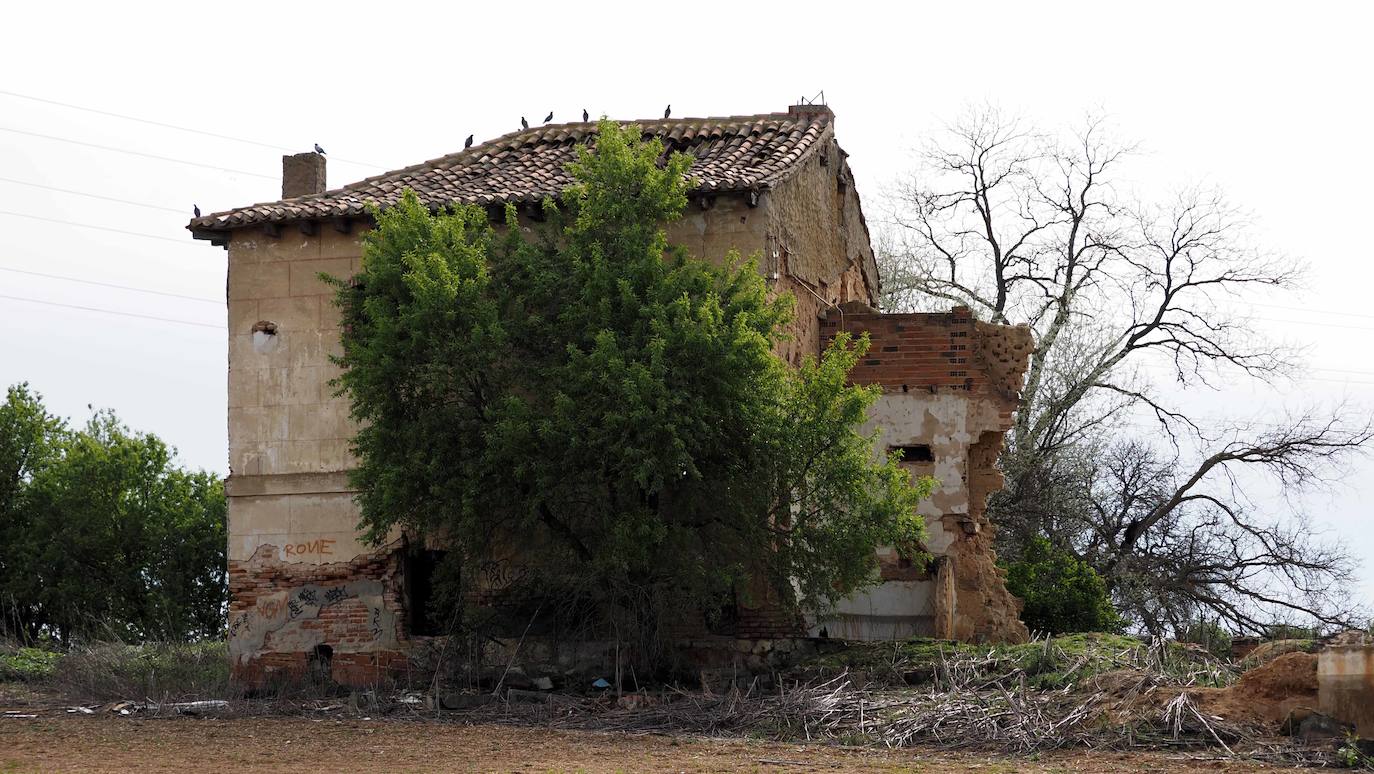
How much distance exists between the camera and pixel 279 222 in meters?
21.0

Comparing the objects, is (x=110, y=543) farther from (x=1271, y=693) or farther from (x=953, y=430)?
(x=1271, y=693)

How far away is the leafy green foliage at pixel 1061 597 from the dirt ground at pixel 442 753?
35.5 feet

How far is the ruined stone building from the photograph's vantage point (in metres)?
20.2

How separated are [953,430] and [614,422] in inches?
253

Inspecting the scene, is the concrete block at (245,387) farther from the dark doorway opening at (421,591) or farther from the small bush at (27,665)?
the small bush at (27,665)

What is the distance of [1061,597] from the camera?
24.0 meters

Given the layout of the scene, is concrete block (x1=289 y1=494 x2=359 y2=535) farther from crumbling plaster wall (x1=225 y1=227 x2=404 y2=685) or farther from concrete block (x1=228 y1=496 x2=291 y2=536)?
concrete block (x1=228 y1=496 x2=291 y2=536)

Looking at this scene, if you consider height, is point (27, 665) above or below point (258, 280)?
below

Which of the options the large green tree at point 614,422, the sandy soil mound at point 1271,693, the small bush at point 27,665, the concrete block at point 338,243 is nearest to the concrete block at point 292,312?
the concrete block at point 338,243

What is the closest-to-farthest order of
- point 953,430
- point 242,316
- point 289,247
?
point 289,247 → point 242,316 → point 953,430

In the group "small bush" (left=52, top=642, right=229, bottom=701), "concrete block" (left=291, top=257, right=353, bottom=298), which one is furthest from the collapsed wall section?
"small bush" (left=52, top=642, right=229, bottom=701)

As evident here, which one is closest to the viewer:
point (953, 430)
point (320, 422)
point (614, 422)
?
point (614, 422)

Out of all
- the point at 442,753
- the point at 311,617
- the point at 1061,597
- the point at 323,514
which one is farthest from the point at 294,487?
the point at 1061,597

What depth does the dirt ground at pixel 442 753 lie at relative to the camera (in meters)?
12.6
